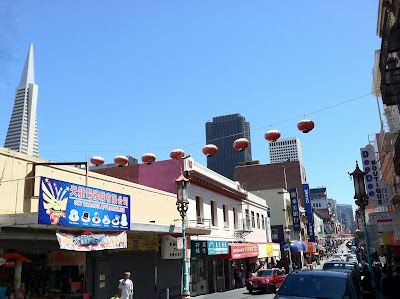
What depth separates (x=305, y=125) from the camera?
17.0 meters

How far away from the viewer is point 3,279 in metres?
12.9

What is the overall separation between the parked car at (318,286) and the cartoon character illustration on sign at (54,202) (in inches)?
274

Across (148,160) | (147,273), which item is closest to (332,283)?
(147,273)

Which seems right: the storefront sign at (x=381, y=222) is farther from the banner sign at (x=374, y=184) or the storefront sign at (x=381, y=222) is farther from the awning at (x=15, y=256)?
the awning at (x=15, y=256)

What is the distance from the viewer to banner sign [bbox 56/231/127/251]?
12516 mm

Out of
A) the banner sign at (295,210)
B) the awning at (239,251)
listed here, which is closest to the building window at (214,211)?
the awning at (239,251)

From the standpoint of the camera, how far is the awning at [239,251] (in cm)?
2689

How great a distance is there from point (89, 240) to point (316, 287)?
8091mm

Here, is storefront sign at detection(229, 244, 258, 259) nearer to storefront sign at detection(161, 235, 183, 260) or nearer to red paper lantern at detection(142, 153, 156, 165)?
storefront sign at detection(161, 235, 183, 260)

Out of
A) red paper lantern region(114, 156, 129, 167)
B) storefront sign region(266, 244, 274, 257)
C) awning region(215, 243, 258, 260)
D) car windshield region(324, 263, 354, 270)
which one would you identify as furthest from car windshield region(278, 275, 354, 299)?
storefront sign region(266, 244, 274, 257)

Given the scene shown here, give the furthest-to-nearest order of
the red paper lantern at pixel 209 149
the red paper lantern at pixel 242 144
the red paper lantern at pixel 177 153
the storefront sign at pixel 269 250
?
the storefront sign at pixel 269 250, the red paper lantern at pixel 177 153, the red paper lantern at pixel 209 149, the red paper lantern at pixel 242 144

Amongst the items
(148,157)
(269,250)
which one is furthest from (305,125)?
(269,250)

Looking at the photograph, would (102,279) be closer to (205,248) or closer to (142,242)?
(142,242)

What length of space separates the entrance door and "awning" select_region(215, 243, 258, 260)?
11593 mm
